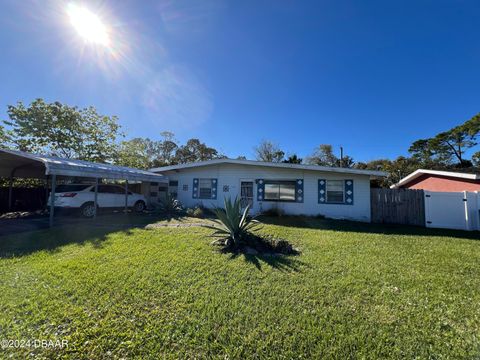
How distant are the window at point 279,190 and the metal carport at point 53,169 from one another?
22.8 feet

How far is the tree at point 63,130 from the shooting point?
695 inches

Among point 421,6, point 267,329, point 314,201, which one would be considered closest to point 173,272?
point 267,329

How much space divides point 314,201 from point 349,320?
9.73 metres

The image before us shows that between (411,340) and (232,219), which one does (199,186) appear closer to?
(232,219)

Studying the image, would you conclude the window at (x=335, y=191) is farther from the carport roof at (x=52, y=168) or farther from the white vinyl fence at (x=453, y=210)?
the carport roof at (x=52, y=168)

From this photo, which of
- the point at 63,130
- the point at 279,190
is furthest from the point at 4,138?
the point at 279,190

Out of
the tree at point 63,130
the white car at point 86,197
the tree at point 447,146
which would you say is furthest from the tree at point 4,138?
the tree at point 447,146

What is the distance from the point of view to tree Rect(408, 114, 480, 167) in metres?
23.4

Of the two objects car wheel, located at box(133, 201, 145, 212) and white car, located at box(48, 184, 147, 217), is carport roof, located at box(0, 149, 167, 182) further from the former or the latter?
car wheel, located at box(133, 201, 145, 212)

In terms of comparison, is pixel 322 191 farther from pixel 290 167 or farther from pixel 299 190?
pixel 290 167

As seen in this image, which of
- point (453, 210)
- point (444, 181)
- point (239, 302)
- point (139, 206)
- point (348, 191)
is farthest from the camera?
point (139, 206)

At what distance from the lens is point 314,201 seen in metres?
12.1

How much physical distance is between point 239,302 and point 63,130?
23.3 meters

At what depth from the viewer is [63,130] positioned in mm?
19328
